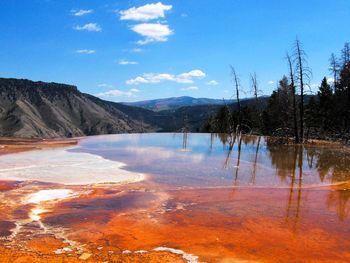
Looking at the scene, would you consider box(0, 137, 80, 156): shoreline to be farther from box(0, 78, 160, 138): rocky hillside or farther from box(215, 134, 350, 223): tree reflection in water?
box(0, 78, 160, 138): rocky hillside

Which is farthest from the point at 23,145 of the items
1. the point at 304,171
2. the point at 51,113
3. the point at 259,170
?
the point at 51,113

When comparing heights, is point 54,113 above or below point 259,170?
above

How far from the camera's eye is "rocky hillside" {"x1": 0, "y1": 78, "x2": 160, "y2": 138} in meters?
97.8

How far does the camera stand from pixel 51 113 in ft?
372

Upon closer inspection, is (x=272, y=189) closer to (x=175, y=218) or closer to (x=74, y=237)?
(x=175, y=218)

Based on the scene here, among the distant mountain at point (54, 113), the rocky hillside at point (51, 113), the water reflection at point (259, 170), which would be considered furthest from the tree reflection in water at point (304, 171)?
the rocky hillside at point (51, 113)

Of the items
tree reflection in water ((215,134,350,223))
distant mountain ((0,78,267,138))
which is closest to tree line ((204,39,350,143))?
tree reflection in water ((215,134,350,223))

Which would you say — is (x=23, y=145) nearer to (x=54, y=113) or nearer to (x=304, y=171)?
(x=304, y=171)

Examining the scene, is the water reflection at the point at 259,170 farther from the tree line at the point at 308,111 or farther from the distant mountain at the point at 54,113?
the distant mountain at the point at 54,113

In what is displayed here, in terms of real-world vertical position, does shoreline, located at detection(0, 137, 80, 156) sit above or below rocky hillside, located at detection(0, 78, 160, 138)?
below

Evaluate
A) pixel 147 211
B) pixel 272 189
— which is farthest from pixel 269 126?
pixel 147 211

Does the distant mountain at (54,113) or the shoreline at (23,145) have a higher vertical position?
the distant mountain at (54,113)

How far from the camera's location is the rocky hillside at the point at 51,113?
321ft

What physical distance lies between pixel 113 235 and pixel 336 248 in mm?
4198
